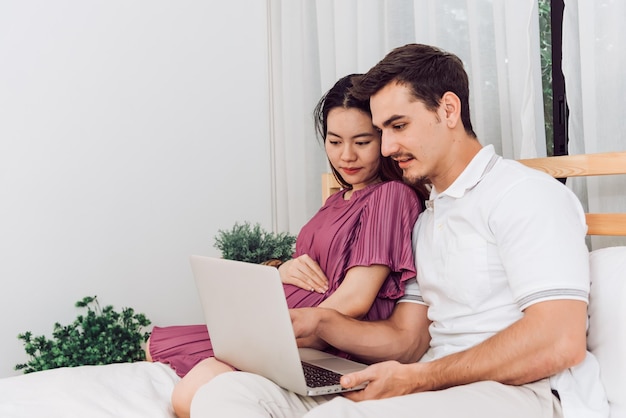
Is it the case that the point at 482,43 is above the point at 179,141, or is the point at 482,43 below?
above

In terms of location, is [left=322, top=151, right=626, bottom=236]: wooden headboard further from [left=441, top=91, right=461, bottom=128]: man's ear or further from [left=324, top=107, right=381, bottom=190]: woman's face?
[left=324, top=107, right=381, bottom=190]: woman's face

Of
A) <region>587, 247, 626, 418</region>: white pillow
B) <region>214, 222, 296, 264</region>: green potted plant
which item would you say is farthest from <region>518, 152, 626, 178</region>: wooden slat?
<region>214, 222, 296, 264</region>: green potted plant

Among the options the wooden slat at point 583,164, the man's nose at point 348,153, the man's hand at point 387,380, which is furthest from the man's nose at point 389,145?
the man's hand at point 387,380

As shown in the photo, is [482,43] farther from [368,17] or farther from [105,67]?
[105,67]

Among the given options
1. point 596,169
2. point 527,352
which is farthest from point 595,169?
point 527,352

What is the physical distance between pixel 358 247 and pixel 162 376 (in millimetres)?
544

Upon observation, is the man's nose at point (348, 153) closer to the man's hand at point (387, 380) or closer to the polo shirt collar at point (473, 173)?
the polo shirt collar at point (473, 173)

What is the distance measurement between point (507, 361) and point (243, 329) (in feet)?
1.53

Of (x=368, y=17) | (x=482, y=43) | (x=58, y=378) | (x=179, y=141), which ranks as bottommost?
(x=58, y=378)

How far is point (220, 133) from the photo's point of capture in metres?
2.91

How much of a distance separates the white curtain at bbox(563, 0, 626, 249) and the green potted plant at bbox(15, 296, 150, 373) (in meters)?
1.61

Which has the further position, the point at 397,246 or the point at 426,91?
the point at 397,246

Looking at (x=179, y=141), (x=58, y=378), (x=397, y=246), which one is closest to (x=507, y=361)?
(x=397, y=246)

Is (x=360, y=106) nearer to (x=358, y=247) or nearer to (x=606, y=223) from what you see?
(x=358, y=247)
